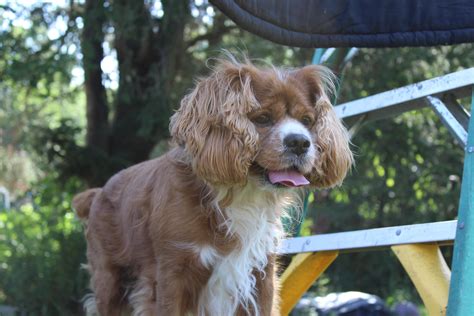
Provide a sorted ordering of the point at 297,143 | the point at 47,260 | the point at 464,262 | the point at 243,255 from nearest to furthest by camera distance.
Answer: the point at 464,262 → the point at 297,143 → the point at 243,255 → the point at 47,260

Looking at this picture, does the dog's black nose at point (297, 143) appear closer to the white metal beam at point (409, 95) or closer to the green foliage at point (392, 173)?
the white metal beam at point (409, 95)

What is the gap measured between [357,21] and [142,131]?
13.7 feet

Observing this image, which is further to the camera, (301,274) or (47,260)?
(47,260)

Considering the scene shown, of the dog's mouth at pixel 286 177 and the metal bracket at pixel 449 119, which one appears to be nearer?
the dog's mouth at pixel 286 177

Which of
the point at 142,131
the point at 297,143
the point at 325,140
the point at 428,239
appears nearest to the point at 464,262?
the point at 428,239

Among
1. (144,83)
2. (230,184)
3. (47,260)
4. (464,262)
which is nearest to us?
(464,262)

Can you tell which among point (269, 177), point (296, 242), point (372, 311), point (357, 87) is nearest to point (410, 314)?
point (372, 311)

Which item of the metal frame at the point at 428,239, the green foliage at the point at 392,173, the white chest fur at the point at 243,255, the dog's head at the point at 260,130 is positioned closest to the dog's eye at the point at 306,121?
the dog's head at the point at 260,130

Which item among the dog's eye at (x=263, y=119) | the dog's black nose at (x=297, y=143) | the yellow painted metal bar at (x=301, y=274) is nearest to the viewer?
the dog's black nose at (x=297, y=143)

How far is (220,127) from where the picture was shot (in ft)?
11.3

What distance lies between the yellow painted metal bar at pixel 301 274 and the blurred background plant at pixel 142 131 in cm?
289

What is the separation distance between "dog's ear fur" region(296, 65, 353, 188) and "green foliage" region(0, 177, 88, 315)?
383 cm

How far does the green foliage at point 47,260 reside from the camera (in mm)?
6867

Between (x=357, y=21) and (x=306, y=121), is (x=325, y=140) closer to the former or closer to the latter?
(x=306, y=121)
